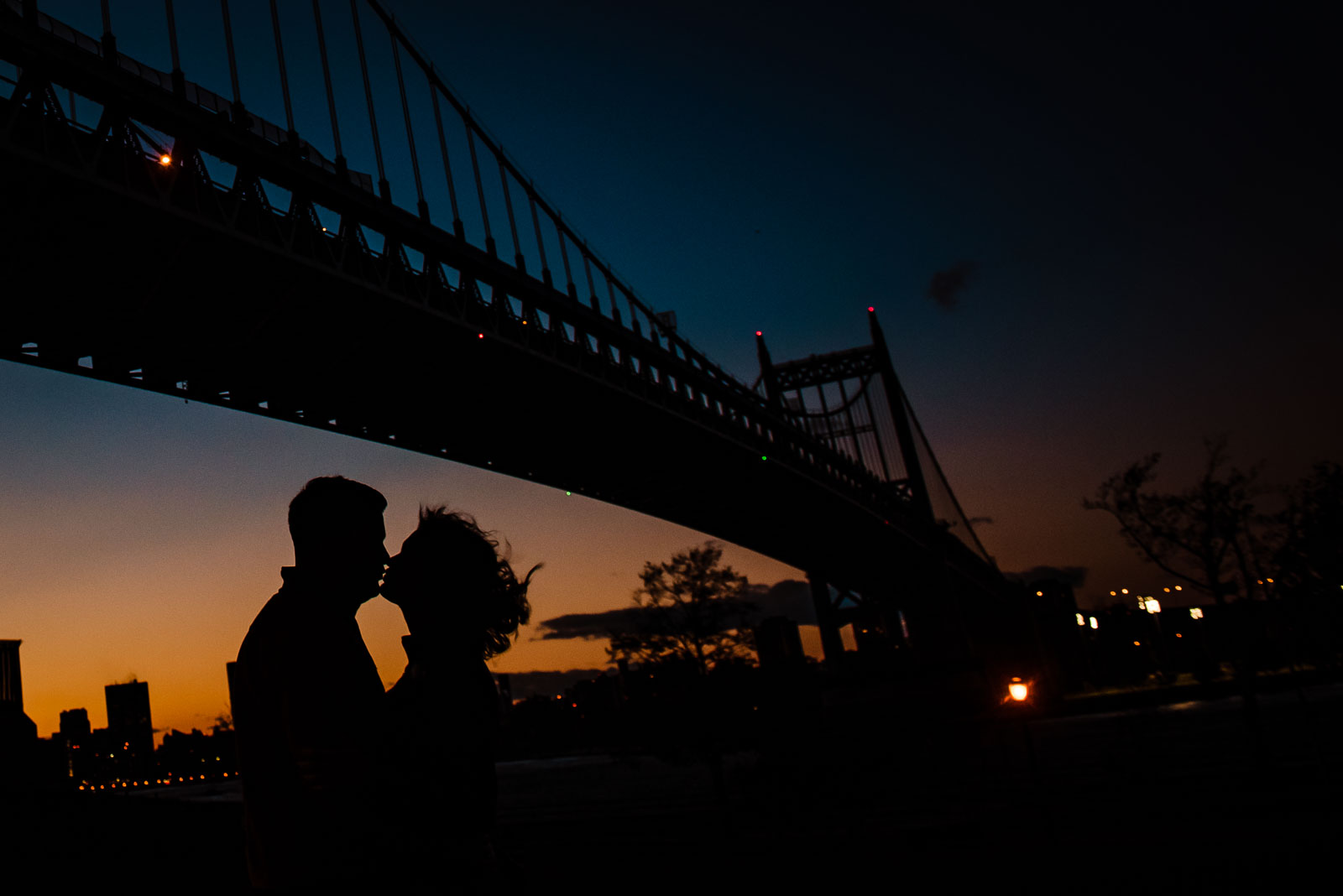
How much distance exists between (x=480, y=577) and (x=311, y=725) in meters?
0.45

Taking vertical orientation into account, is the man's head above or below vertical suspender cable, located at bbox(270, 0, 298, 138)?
below

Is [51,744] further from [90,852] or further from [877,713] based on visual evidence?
[877,713]

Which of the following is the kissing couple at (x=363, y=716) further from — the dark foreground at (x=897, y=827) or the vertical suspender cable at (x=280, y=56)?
the vertical suspender cable at (x=280, y=56)

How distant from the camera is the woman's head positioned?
1.65 meters

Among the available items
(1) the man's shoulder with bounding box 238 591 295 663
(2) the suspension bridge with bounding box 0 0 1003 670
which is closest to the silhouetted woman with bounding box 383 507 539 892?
(1) the man's shoulder with bounding box 238 591 295 663

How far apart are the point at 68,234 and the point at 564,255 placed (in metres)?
21.9

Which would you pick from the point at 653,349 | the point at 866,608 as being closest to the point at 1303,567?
the point at 653,349

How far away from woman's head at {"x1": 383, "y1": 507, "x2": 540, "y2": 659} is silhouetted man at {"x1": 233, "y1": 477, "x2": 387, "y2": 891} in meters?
0.12

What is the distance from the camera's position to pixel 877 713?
1858cm

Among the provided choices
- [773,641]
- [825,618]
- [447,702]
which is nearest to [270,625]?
[447,702]

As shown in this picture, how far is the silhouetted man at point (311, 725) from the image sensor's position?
133 centimetres

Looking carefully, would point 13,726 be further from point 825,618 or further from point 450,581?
point 825,618

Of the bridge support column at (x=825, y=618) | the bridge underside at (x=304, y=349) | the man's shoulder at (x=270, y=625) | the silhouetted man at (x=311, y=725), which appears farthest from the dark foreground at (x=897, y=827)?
the bridge support column at (x=825, y=618)

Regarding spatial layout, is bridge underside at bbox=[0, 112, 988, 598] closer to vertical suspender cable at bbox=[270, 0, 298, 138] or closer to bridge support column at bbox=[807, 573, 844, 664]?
vertical suspender cable at bbox=[270, 0, 298, 138]
